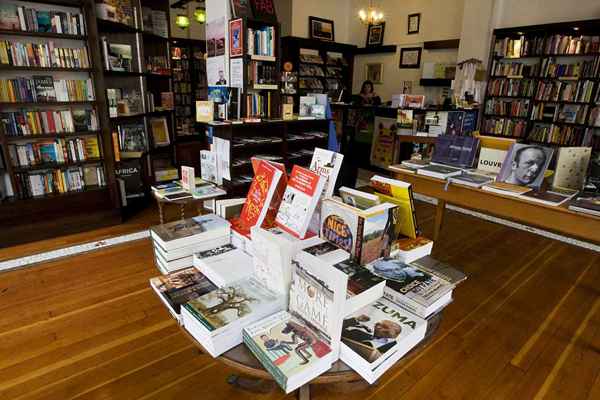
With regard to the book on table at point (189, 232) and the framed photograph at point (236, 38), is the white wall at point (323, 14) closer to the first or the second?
the framed photograph at point (236, 38)

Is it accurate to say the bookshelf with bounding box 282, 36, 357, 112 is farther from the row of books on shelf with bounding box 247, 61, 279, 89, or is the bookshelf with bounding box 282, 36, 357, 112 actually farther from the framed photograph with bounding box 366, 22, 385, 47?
the row of books on shelf with bounding box 247, 61, 279, 89

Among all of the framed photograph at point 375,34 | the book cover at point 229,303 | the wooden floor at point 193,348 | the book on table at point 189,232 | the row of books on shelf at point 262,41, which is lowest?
the wooden floor at point 193,348

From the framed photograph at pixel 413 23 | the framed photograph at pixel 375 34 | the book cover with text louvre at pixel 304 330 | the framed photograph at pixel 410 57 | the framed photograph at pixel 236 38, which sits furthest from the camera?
the framed photograph at pixel 375 34

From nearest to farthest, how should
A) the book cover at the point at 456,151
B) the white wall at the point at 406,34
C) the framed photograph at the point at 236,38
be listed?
the book cover at the point at 456,151 → the framed photograph at the point at 236,38 → the white wall at the point at 406,34

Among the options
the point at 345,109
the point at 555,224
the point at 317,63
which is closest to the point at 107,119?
the point at 555,224

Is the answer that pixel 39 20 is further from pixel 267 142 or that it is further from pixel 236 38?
pixel 267 142

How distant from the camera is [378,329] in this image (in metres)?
1.03

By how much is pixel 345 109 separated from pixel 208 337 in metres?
6.06

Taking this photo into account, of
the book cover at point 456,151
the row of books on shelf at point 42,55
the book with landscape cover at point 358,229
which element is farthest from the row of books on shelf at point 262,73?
the book with landscape cover at point 358,229

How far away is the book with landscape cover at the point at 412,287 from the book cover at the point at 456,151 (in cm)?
175

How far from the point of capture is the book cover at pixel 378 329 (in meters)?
0.96

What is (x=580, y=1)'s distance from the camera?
205 inches

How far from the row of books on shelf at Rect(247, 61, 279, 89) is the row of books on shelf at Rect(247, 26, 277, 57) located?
12cm

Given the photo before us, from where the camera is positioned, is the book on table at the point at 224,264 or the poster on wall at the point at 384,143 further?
the poster on wall at the point at 384,143
